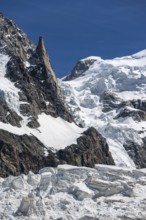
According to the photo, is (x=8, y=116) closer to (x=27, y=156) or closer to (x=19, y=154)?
(x=27, y=156)

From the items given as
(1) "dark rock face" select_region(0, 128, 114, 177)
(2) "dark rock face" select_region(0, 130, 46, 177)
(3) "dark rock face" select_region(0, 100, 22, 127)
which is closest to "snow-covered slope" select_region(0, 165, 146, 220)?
(2) "dark rock face" select_region(0, 130, 46, 177)

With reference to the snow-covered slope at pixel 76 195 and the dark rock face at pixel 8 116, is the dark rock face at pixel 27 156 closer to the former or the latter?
the dark rock face at pixel 8 116

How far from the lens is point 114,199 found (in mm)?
118000

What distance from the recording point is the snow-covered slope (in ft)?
364

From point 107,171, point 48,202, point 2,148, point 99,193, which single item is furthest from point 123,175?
point 2,148

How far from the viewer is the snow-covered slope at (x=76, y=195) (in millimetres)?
110812

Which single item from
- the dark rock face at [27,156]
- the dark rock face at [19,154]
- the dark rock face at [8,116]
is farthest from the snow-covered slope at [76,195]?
the dark rock face at [8,116]

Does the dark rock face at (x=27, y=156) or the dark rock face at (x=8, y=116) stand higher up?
the dark rock face at (x=8, y=116)

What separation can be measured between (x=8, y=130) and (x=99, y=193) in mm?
66081

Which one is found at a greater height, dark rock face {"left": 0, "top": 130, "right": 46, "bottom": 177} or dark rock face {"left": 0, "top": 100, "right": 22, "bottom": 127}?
dark rock face {"left": 0, "top": 100, "right": 22, "bottom": 127}

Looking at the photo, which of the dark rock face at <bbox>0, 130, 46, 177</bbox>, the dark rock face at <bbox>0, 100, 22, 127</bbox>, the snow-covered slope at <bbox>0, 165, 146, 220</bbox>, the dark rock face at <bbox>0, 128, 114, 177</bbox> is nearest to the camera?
the snow-covered slope at <bbox>0, 165, 146, 220</bbox>

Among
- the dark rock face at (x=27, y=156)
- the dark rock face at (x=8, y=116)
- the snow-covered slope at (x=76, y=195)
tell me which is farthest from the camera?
the dark rock face at (x=8, y=116)

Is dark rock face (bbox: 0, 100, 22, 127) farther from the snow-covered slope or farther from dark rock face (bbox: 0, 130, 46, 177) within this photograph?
the snow-covered slope

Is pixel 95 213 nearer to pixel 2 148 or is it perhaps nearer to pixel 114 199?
pixel 114 199
